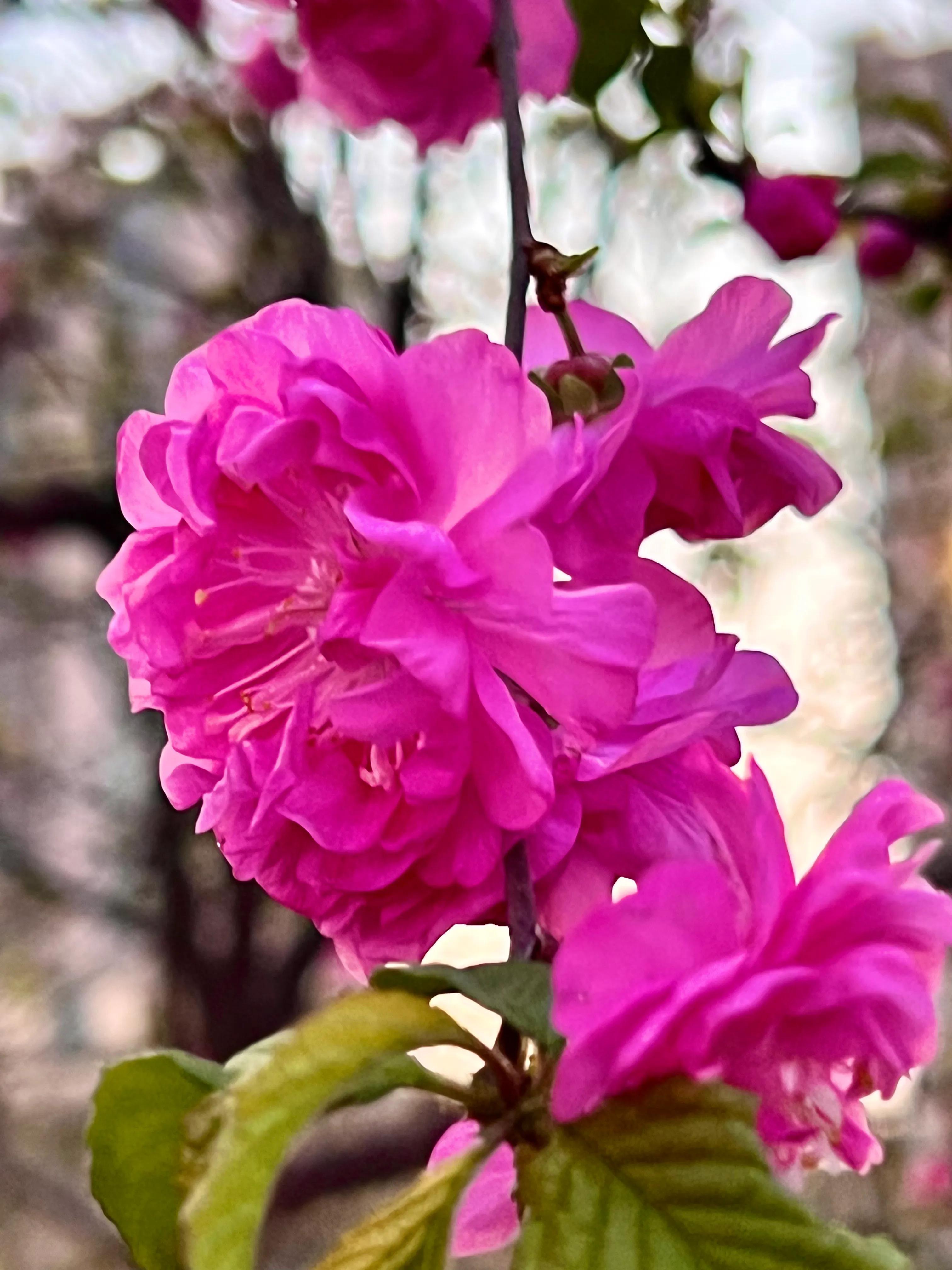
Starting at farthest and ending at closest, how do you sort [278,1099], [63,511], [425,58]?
[63,511] → [425,58] → [278,1099]

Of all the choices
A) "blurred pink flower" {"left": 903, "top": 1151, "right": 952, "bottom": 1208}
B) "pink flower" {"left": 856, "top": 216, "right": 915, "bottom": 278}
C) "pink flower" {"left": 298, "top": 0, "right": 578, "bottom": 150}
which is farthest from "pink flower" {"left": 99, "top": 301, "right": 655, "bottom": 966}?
"blurred pink flower" {"left": 903, "top": 1151, "right": 952, "bottom": 1208}

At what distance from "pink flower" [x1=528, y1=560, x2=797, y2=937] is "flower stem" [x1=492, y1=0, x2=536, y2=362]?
64 millimetres

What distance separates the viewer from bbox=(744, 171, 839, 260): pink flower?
0.64 metres

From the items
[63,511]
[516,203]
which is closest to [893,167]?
[516,203]

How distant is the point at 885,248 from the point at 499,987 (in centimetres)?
79

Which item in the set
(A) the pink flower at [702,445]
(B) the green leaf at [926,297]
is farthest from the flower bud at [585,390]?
(B) the green leaf at [926,297]

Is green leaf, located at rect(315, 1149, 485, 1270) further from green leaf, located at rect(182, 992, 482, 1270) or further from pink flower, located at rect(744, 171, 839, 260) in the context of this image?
pink flower, located at rect(744, 171, 839, 260)

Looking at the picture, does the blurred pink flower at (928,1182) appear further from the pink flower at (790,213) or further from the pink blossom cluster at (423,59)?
the pink blossom cluster at (423,59)

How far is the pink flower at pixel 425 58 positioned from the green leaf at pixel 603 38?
48 millimetres

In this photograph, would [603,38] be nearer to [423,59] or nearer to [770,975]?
[423,59]

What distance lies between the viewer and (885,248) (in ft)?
2.73

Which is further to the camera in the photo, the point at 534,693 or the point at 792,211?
the point at 792,211

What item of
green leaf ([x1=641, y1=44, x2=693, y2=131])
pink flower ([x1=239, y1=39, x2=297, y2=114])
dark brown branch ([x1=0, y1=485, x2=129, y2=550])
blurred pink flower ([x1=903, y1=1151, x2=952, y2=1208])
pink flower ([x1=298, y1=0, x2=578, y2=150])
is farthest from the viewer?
blurred pink flower ([x1=903, y1=1151, x2=952, y2=1208])

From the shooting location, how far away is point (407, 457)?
0.24 metres
